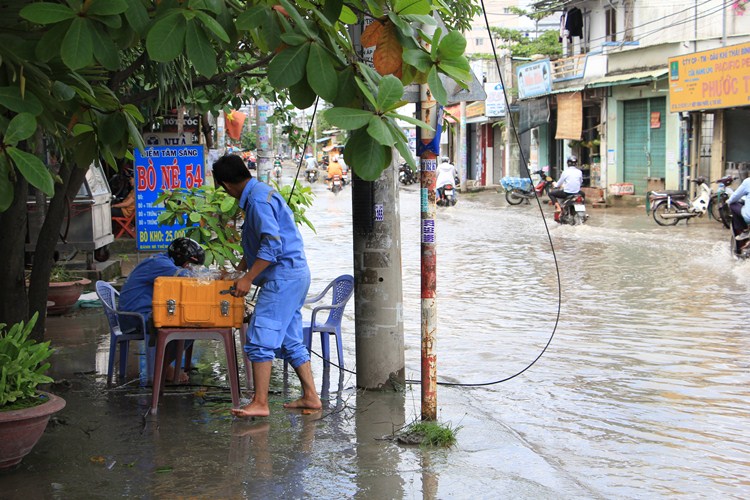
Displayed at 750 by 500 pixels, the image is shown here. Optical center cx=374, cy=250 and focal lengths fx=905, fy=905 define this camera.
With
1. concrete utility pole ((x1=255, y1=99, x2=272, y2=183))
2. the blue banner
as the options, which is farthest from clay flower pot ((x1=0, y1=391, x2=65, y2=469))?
concrete utility pole ((x1=255, y1=99, x2=272, y2=183))

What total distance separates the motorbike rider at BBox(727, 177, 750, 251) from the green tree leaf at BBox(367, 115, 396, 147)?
12.1 meters

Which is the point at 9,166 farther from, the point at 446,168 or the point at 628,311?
the point at 446,168

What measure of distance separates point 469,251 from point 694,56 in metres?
9.71

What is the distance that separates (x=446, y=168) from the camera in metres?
28.1

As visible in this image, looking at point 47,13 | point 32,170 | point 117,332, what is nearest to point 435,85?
point 47,13

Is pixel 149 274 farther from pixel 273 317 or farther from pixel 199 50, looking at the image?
pixel 199 50

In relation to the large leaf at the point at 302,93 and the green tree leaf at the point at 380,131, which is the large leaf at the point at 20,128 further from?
the green tree leaf at the point at 380,131

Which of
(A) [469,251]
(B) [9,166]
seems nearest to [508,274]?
(A) [469,251]

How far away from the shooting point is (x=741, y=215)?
46.6ft

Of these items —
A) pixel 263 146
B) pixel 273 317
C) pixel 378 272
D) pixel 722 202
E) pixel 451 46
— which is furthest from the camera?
pixel 722 202

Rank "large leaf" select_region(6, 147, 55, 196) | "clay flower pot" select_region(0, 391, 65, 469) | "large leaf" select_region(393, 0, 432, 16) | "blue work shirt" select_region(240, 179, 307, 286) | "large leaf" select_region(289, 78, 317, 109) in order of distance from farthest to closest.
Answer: "blue work shirt" select_region(240, 179, 307, 286)
"clay flower pot" select_region(0, 391, 65, 469)
"large leaf" select_region(393, 0, 432, 16)
"large leaf" select_region(289, 78, 317, 109)
"large leaf" select_region(6, 147, 55, 196)

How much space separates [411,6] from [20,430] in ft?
9.17

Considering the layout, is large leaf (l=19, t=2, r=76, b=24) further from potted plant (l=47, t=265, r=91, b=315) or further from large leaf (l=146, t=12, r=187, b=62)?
potted plant (l=47, t=265, r=91, b=315)

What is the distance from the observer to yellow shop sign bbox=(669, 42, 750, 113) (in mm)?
21031
